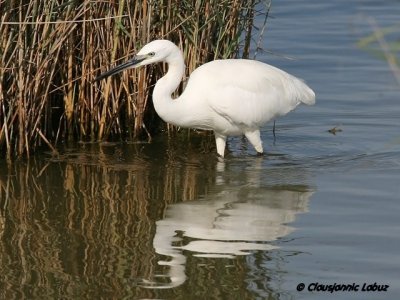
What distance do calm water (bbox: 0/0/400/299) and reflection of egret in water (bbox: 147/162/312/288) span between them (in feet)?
0.04

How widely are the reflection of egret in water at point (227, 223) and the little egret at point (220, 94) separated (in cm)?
59

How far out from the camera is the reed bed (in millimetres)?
6293

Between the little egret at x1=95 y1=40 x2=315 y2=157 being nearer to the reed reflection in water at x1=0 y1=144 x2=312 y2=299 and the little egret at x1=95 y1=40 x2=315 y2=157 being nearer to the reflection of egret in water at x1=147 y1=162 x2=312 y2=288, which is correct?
the reed reflection in water at x1=0 y1=144 x2=312 y2=299

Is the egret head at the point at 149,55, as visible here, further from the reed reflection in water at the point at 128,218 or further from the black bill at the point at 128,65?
the reed reflection in water at the point at 128,218

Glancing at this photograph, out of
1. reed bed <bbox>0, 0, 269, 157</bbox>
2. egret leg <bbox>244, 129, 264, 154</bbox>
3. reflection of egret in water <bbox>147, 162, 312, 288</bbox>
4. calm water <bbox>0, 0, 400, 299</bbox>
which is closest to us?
calm water <bbox>0, 0, 400, 299</bbox>

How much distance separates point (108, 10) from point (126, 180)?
1149 millimetres

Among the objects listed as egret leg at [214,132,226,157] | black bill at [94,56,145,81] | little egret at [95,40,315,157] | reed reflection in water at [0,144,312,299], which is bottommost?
reed reflection in water at [0,144,312,299]

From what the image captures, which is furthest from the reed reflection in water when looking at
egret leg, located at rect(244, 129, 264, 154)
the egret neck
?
the egret neck

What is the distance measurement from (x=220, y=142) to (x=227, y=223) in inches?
60.8

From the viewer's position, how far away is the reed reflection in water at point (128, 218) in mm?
4691

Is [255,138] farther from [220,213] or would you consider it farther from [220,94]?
[220,213]

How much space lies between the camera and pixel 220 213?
579 cm

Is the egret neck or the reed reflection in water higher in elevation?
the egret neck

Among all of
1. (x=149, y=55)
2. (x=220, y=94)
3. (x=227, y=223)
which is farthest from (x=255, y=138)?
(x=227, y=223)
